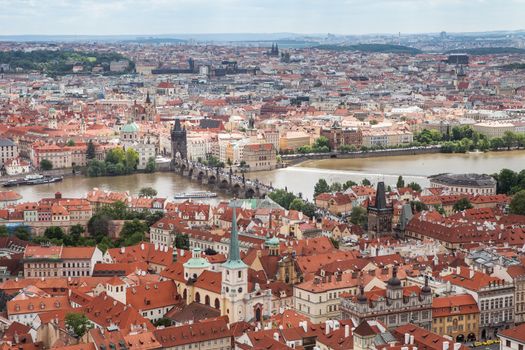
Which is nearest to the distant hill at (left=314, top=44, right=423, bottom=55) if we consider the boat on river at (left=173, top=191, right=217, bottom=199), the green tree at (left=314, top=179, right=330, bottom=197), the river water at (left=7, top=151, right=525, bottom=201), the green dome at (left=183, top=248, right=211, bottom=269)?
the river water at (left=7, top=151, right=525, bottom=201)

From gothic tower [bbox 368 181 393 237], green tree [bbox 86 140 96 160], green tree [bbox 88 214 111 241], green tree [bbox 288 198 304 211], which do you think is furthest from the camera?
green tree [bbox 86 140 96 160]

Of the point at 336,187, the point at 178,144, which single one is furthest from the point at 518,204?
the point at 178,144

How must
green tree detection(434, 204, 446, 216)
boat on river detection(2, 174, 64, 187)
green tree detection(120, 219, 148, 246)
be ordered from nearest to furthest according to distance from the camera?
1. green tree detection(120, 219, 148, 246)
2. green tree detection(434, 204, 446, 216)
3. boat on river detection(2, 174, 64, 187)

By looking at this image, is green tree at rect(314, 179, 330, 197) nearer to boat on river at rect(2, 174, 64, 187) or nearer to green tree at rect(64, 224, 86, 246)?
green tree at rect(64, 224, 86, 246)

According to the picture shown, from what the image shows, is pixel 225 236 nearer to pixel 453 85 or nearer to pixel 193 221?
pixel 193 221

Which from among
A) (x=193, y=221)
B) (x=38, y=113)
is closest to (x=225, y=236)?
(x=193, y=221)

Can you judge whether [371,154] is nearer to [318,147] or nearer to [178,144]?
[318,147]
